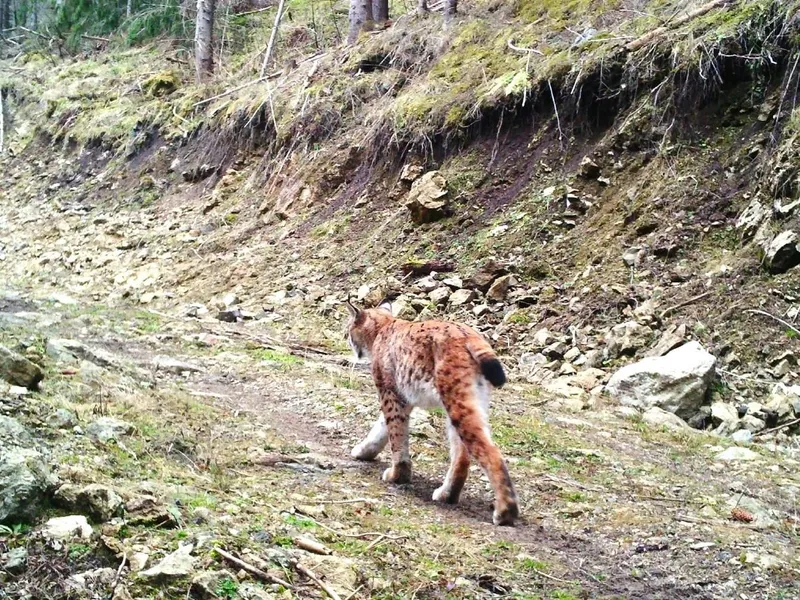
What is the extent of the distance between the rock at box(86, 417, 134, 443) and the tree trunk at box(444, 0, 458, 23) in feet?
44.4

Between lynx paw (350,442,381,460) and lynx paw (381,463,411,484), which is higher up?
lynx paw (381,463,411,484)

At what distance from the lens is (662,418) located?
276 inches

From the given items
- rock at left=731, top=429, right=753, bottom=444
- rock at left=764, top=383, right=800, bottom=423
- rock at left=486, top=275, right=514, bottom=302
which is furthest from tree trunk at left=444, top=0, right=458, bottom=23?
rock at left=731, top=429, right=753, bottom=444

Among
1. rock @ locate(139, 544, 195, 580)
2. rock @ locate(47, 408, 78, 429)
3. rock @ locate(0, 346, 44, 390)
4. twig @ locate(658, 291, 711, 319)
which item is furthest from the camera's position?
twig @ locate(658, 291, 711, 319)

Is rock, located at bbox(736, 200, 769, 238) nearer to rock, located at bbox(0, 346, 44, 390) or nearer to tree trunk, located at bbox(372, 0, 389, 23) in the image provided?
rock, located at bbox(0, 346, 44, 390)

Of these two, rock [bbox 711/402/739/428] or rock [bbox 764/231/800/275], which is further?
rock [bbox 764/231/800/275]

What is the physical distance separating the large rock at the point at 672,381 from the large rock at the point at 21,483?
5.67 m

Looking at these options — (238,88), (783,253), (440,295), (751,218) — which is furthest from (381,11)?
(783,253)

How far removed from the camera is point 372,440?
568 centimetres

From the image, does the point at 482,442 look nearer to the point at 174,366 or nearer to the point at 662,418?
the point at 662,418

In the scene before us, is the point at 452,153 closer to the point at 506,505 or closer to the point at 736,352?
the point at 736,352

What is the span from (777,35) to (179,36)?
890 inches

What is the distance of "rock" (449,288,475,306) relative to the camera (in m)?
10.3

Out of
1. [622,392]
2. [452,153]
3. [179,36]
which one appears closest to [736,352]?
[622,392]
